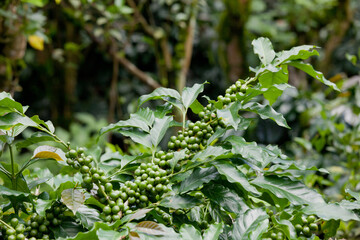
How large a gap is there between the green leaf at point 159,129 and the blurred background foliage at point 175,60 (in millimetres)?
452

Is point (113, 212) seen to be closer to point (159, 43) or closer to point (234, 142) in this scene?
point (234, 142)

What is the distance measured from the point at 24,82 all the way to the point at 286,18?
3290 millimetres

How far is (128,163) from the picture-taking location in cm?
76

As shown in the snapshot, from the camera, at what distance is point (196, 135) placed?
0.76 metres

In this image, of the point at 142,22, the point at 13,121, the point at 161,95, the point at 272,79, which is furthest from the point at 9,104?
the point at 142,22

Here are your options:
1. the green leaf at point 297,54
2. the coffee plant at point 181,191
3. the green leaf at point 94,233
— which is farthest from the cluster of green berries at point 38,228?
the green leaf at point 297,54

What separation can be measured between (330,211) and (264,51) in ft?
1.24

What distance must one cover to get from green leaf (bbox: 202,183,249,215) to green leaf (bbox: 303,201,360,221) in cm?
11

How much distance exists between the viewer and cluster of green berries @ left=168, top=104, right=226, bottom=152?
0.76 m

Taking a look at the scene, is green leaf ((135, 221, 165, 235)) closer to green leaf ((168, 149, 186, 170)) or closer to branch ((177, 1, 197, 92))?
green leaf ((168, 149, 186, 170))

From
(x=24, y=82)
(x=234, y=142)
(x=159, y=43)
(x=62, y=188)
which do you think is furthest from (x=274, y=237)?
(x=24, y=82)

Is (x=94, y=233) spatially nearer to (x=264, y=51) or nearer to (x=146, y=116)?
(x=146, y=116)

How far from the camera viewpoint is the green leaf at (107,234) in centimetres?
52

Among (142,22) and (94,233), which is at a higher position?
(142,22)
